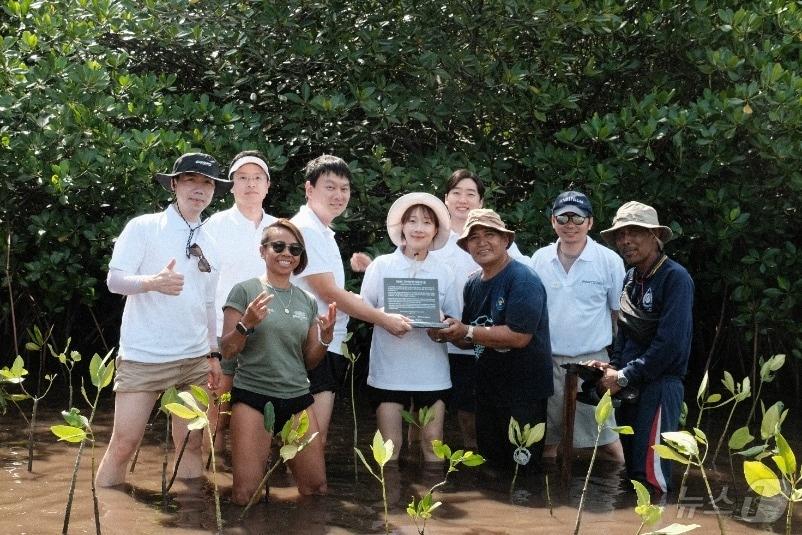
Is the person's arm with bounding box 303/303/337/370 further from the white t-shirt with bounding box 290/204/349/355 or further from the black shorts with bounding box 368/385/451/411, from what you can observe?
the black shorts with bounding box 368/385/451/411

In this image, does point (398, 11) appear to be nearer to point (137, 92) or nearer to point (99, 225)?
point (137, 92)

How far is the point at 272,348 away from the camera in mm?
4965

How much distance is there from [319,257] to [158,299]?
99cm

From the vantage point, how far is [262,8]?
8078 millimetres

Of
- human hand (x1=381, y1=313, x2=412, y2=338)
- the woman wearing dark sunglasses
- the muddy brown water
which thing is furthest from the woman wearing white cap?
the woman wearing dark sunglasses

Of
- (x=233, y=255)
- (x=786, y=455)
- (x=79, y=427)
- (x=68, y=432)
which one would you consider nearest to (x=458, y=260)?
(x=233, y=255)

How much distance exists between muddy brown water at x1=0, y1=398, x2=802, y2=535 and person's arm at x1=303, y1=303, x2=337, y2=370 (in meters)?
0.74

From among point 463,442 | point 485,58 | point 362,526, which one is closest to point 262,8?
point 485,58

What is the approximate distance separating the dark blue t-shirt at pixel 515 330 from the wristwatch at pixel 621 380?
0.49 meters

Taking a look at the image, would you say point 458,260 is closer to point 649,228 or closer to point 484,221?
point 484,221

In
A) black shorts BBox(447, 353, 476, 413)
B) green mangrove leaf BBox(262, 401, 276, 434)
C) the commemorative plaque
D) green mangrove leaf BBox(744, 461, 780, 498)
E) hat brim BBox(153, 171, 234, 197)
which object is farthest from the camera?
black shorts BBox(447, 353, 476, 413)

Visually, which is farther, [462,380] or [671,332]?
[462,380]

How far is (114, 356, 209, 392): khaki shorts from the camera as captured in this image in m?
4.92

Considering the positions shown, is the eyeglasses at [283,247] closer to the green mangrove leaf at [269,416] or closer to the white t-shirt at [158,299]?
the white t-shirt at [158,299]
